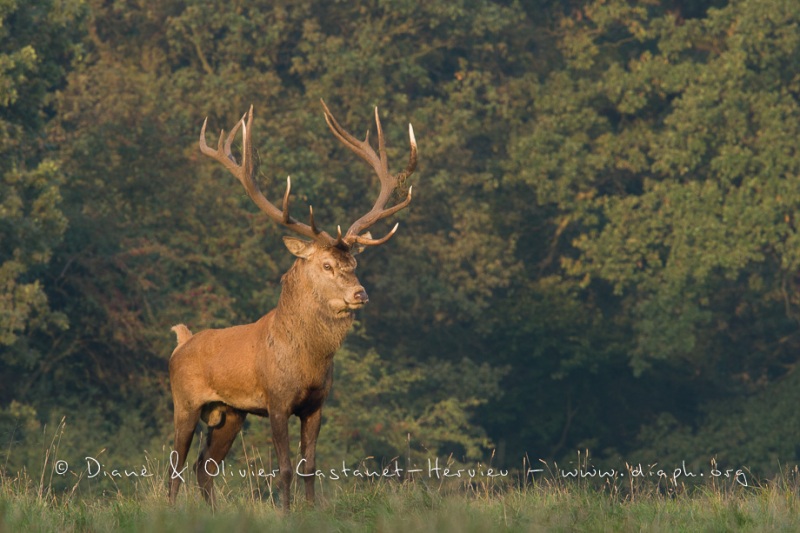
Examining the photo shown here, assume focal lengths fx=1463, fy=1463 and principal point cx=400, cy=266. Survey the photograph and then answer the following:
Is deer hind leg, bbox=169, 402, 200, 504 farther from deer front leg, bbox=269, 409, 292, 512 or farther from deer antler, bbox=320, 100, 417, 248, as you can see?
deer antler, bbox=320, 100, 417, 248

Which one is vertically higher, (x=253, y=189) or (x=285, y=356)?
(x=253, y=189)

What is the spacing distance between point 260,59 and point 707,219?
7956 millimetres

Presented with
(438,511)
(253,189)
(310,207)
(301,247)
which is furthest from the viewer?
(253,189)

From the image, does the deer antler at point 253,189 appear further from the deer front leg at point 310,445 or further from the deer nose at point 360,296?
the deer front leg at point 310,445

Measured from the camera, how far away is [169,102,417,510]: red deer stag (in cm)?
831

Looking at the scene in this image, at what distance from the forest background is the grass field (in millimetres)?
11857

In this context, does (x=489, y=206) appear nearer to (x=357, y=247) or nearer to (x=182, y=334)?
(x=182, y=334)

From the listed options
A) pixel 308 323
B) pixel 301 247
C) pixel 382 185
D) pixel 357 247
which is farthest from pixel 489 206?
pixel 308 323

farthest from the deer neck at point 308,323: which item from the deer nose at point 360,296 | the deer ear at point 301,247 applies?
the deer nose at point 360,296

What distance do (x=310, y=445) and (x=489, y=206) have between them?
1722 centimetres

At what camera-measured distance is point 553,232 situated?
88.1 ft

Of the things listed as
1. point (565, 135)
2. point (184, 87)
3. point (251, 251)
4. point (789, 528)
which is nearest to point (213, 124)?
point (184, 87)

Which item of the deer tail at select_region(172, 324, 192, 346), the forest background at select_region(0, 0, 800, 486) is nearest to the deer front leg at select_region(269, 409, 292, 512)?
the deer tail at select_region(172, 324, 192, 346)

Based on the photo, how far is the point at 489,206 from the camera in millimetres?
25312
